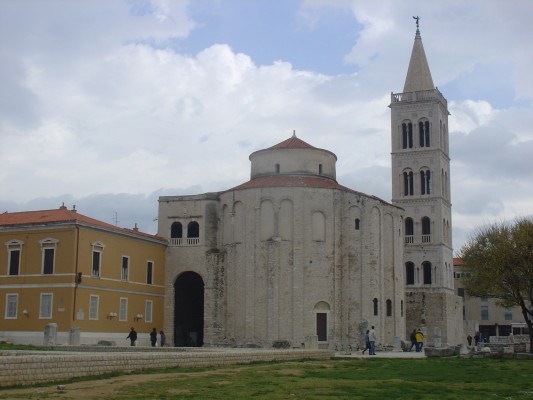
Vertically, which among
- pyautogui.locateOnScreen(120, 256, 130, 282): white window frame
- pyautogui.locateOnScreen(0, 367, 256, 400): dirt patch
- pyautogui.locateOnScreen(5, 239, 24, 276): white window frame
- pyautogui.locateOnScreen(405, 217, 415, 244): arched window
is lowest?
pyautogui.locateOnScreen(0, 367, 256, 400): dirt patch

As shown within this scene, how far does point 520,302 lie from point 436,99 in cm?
3536

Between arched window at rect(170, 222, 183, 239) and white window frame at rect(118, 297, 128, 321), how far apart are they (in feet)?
25.8

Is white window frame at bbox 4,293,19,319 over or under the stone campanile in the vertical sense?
under

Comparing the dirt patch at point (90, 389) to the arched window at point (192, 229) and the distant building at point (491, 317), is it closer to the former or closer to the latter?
the arched window at point (192, 229)

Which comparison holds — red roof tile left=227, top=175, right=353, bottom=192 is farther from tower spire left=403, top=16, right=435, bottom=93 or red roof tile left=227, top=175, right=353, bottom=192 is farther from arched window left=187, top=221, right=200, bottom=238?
tower spire left=403, top=16, right=435, bottom=93

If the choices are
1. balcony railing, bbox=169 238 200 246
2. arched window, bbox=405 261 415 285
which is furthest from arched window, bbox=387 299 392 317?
arched window, bbox=405 261 415 285

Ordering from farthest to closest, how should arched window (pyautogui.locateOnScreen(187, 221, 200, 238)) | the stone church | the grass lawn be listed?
arched window (pyautogui.locateOnScreen(187, 221, 200, 238)), the stone church, the grass lawn

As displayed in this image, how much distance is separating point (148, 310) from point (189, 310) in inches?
221

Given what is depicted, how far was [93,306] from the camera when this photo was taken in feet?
148

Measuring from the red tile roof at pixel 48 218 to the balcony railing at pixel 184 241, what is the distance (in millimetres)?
4832

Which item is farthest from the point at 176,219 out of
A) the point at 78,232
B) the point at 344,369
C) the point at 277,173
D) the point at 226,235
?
the point at 344,369

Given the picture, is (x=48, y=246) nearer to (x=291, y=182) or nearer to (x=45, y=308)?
(x=45, y=308)

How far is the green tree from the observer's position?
41.7 meters

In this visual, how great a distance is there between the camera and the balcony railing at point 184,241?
179 feet
